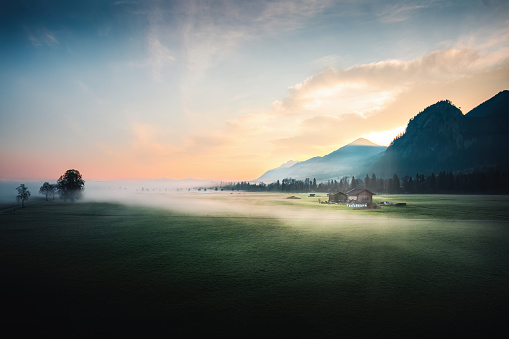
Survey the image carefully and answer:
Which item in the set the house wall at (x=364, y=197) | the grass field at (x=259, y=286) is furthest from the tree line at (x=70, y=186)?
the house wall at (x=364, y=197)

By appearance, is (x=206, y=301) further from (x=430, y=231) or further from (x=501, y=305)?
(x=430, y=231)

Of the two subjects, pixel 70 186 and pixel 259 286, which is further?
pixel 70 186

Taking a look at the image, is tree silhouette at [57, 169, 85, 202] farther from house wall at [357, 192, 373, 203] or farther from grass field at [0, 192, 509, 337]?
house wall at [357, 192, 373, 203]

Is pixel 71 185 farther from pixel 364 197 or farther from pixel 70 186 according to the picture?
pixel 364 197

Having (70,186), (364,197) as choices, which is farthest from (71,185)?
(364,197)

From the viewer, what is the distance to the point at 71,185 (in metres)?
122

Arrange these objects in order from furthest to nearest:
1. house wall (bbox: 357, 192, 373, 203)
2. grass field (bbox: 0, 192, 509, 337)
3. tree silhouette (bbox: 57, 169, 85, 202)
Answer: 1. tree silhouette (bbox: 57, 169, 85, 202)
2. house wall (bbox: 357, 192, 373, 203)
3. grass field (bbox: 0, 192, 509, 337)

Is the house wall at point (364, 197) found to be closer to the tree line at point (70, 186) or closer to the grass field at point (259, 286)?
the grass field at point (259, 286)

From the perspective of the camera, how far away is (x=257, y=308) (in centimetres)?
1511

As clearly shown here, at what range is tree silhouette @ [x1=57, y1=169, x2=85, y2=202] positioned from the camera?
394ft

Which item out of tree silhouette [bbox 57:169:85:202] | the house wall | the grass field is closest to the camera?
the grass field

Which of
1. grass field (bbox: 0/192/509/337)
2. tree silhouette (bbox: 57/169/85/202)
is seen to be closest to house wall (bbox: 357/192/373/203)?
grass field (bbox: 0/192/509/337)

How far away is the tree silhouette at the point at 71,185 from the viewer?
120 meters

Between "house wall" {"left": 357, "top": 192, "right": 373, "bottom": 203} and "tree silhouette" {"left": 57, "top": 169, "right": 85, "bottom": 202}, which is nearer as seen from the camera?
"house wall" {"left": 357, "top": 192, "right": 373, "bottom": 203}
